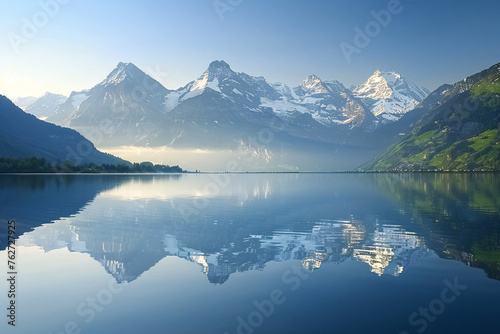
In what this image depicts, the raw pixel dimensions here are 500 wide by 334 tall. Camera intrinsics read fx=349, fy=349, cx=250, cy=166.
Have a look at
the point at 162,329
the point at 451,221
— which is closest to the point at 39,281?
the point at 162,329

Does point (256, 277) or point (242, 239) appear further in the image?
point (242, 239)

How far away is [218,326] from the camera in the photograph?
65.6 feet

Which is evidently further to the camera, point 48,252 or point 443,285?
point 48,252

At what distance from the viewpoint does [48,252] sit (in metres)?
37.9

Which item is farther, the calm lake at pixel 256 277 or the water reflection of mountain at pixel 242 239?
the water reflection of mountain at pixel 242 239

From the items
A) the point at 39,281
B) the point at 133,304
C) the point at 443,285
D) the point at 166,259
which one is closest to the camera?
the point at 133,304

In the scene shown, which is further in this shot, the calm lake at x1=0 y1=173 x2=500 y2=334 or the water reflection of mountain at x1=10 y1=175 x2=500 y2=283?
the water reflection of mountain at x1=10 y1=175 x2=500 y2=283

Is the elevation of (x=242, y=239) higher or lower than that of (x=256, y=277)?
higher

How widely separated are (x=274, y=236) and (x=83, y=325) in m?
30.0

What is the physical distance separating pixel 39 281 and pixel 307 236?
103 feet

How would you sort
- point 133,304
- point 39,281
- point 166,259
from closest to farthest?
point 133,304 → point 39,281 → point 166,259

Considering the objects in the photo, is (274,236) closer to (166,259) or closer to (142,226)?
(166,259)

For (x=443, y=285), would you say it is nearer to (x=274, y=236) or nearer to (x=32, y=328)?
(x=274, y=236)

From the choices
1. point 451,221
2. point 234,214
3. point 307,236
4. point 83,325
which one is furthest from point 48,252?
point 451,221
